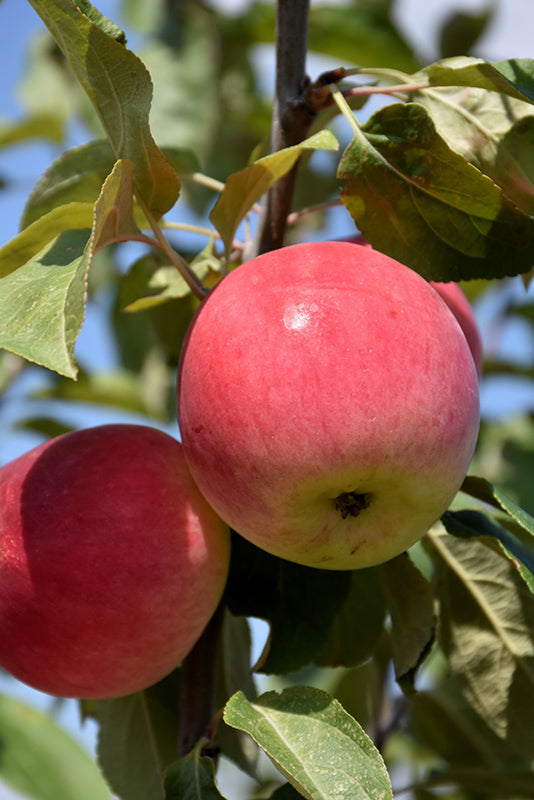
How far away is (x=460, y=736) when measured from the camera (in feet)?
6.19

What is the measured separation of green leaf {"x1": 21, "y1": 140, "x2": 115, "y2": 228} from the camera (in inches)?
52.5

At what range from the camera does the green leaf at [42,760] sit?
1220mm

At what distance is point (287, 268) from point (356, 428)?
0.73 feet

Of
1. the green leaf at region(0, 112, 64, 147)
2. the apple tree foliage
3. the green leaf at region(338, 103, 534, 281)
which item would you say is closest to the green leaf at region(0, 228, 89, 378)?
the apple tree foliage

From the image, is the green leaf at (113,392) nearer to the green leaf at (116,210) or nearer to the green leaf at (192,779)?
the green leaf at (116,210)

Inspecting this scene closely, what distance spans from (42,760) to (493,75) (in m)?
1.16

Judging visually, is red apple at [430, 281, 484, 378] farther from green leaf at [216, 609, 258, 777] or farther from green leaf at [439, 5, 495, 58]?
green leaf at [439, 5, 495, 58]

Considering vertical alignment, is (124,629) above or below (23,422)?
above

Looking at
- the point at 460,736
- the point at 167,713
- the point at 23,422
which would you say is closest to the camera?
the point at 167,713

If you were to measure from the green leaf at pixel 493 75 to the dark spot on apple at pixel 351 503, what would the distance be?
20.0 inches

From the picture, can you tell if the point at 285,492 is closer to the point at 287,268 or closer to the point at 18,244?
the point at 287,268

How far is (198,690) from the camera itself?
3.92ft

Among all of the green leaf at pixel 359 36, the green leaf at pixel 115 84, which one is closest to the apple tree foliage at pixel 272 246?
the green leaf at pixel 115 84

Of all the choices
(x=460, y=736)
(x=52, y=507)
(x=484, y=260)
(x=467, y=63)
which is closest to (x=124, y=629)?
(x=52, y=507)
